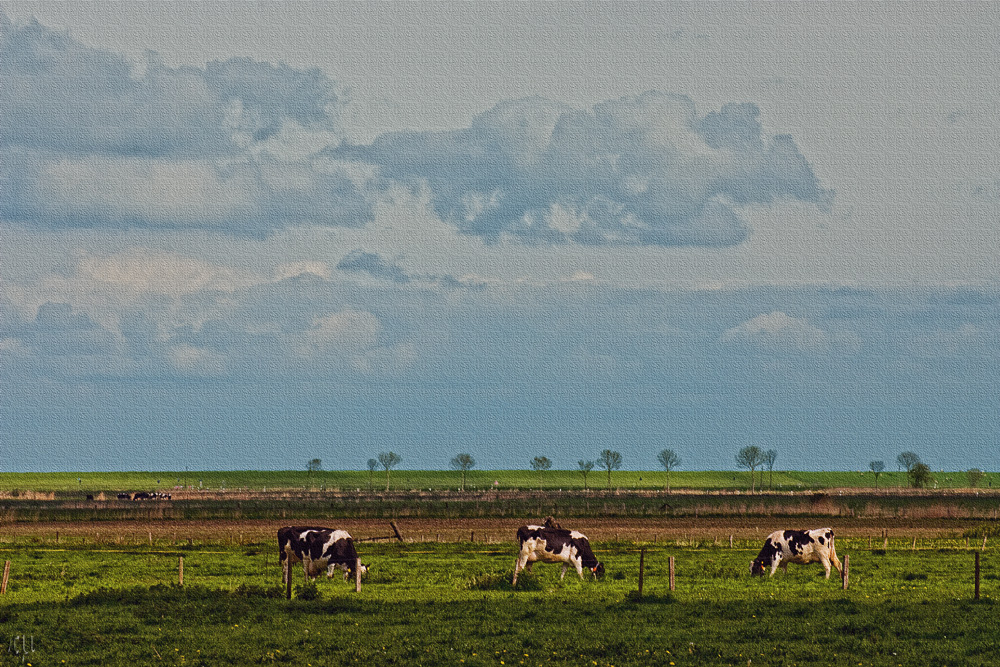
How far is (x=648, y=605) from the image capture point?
3212cm

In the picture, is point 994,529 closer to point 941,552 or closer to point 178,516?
point 941,552

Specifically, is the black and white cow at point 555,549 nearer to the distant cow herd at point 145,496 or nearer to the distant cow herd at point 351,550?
the distant cow herd at point 351,550

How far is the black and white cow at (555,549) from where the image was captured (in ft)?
129

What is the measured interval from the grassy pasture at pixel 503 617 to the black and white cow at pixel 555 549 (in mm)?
745

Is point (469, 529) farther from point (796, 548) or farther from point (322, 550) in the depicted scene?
point (322, 550)

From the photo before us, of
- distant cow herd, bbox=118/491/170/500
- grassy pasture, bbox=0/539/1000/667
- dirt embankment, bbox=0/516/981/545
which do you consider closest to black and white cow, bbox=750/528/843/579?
grassy pasture, bbox=0/539/1000/667

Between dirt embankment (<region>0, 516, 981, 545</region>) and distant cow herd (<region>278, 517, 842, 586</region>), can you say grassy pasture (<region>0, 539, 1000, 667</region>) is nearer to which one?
distant cow herd (<region>278, 517, 842, 586</region>)

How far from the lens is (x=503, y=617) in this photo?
97.5 feet

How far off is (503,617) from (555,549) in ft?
33.3

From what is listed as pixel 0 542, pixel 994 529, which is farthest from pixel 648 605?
pixel 994 529

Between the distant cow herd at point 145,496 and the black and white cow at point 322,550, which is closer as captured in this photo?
the black and white cow at point 322,550

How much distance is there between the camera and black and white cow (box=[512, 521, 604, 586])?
129 ft

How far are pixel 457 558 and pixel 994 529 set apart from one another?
40882 mm

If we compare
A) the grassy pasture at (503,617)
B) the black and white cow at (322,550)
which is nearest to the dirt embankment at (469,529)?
the grassy pasture at (503,617)
